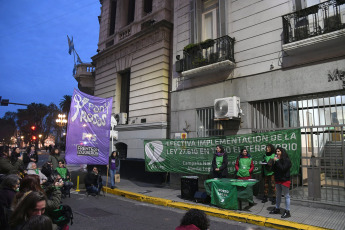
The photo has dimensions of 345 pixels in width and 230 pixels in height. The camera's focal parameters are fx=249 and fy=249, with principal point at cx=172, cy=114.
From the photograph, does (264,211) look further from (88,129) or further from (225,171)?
(88,129)

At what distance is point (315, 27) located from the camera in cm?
853

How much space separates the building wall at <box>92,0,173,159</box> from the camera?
14180 mm

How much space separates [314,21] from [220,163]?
5.92m

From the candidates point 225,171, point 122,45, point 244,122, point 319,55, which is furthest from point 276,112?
point 122,45

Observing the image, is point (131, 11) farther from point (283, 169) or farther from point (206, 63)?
point (283, 169)

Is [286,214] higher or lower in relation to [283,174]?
lower

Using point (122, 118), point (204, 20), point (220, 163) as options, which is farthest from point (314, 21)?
point (122, 118)

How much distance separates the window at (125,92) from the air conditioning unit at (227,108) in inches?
327

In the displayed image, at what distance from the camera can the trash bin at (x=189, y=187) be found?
8953mm

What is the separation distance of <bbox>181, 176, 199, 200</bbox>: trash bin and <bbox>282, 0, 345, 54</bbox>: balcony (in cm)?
572

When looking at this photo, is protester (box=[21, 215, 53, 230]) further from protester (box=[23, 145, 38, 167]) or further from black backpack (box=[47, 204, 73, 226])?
protester (box=[23, 145, 38, 167])

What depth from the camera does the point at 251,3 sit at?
34.8 ft

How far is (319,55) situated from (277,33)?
6.11 ft

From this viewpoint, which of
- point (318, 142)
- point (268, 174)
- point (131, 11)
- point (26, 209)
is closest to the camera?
point (26, 209)
